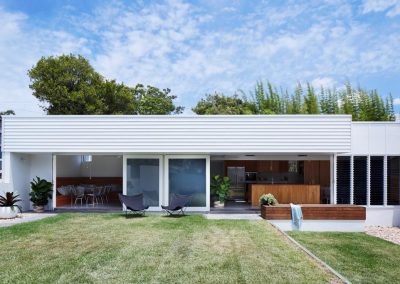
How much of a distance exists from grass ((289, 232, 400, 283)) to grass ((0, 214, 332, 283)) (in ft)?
2.57

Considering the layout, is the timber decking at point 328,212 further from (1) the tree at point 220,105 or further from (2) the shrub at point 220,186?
(1) the tree at point 220,105

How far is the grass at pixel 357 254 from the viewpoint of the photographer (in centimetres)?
716

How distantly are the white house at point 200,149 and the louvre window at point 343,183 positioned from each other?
4 centimetres

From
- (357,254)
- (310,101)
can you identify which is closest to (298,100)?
(310,101)

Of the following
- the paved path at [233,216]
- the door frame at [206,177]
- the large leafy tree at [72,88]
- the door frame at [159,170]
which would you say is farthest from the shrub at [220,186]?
the large leafy tree at [72,88]

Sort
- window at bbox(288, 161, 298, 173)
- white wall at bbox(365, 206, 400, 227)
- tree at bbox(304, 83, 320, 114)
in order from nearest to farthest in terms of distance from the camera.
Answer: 1. white wall at bbox(365, 206, 400, 227)
2. window at bbox(288, 161, 298, 173)
3. tree at bbox(304, 83, 320, 114)

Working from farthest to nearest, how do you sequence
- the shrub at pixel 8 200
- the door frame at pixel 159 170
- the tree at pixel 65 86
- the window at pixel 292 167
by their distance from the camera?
the tree at pixel 65 86, the window at pixel 292 167, the door frame at pixel 159 170, the shrub at pixel 8 200

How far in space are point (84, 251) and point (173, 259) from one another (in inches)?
83.2

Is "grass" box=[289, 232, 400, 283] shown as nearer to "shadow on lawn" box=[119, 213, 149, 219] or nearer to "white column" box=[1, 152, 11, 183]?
"shadow on lawn" box=[119, 213, 149, 219]

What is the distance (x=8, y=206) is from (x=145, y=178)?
5073 mm

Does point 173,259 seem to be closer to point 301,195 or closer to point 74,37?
point 301,195

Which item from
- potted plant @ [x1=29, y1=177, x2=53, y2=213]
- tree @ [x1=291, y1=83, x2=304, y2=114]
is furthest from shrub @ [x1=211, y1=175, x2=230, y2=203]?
tree @ [x1=291, y1=83, x2=304, y2=114]

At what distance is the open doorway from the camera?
662 inches

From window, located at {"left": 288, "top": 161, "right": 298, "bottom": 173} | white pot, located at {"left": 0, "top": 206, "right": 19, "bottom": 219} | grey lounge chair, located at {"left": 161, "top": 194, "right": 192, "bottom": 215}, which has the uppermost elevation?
window, located at {"left": 288, "top": 161, "right": 298, "bottom": 173}
